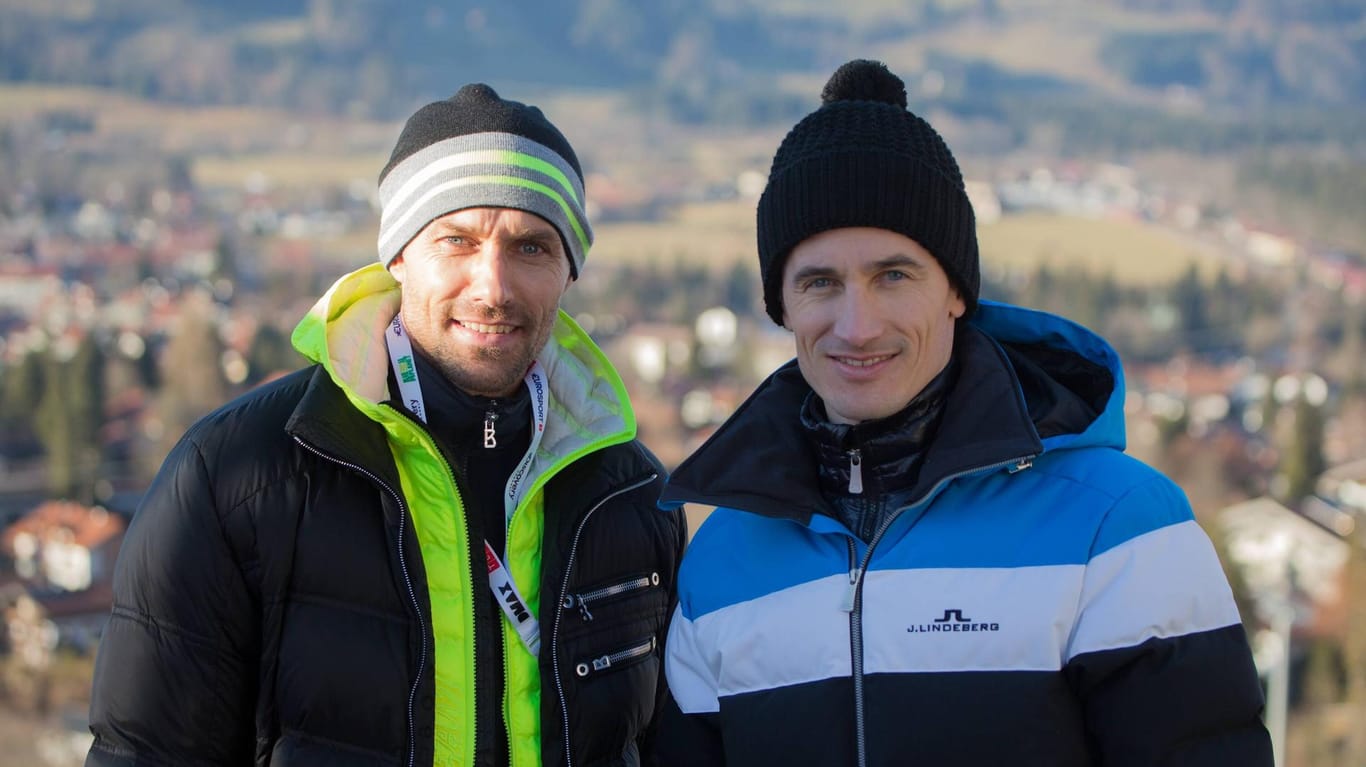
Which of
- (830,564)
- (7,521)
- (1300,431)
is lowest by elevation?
(830,564)

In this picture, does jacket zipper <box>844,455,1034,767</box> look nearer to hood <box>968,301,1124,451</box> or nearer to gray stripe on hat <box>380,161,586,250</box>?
hood <box>968,301,1124,451</box>

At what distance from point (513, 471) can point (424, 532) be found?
19 cm

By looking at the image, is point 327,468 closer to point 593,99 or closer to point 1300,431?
point 1300,431

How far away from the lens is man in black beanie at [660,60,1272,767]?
1.70 m

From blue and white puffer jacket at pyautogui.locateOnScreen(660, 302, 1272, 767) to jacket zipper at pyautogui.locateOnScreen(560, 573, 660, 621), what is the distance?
0.96 feet

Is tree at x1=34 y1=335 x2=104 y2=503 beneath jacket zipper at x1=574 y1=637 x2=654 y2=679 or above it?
above

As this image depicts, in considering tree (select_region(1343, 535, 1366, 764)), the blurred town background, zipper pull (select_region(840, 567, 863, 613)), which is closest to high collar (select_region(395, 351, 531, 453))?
zipper pull (select_region(840, 567, 863, 613))

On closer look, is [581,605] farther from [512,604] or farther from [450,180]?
[450,180]

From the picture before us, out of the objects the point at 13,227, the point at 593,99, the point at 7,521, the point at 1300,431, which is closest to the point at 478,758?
the point at 7,521

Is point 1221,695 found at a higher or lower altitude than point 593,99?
lower

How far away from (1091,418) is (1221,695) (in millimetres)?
408

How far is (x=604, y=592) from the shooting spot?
2385 millimetres

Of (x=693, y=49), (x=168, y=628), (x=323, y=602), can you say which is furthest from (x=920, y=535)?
(x=693, y=49)

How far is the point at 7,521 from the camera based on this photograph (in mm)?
29109
